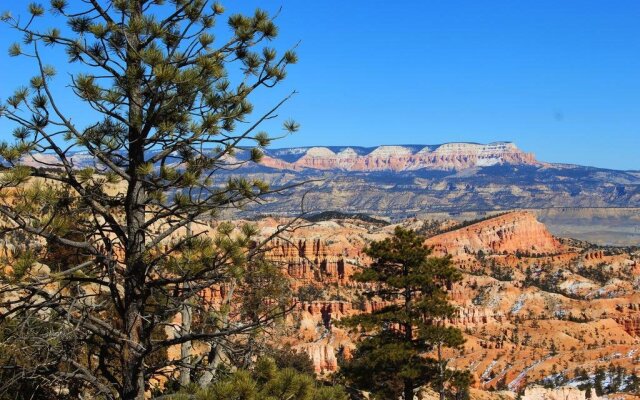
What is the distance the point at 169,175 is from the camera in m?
7.04

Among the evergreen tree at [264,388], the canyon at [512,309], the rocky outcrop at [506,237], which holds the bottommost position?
the canyon at [512,309]

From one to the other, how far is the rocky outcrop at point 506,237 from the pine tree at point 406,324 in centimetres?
10735

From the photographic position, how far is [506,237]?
150 metres

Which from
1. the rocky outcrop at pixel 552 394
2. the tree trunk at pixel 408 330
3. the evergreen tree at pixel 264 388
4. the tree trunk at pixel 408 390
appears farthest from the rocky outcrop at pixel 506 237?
the evergreen tree at pixel 264 388

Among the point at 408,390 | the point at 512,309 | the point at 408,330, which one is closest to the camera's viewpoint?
the point at 408,390

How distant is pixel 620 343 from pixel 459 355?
59.6ft

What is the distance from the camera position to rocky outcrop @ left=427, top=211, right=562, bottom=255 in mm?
134250

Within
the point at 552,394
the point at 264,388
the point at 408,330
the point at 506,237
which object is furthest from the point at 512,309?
the point at 264,388

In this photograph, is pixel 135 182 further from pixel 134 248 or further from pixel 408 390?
pixel 408 390

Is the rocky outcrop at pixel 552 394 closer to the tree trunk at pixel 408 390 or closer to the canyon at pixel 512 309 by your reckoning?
the canyon at pixel 512 309

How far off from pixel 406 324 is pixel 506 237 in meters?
132

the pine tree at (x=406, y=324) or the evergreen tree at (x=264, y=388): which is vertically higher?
the evergreen tree at (x=264, y=388)

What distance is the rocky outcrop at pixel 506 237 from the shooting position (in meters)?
134

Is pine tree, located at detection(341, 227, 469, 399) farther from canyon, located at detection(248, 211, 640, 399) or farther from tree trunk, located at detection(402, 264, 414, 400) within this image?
canyon, located at detection(248, 211, 640, 399)
